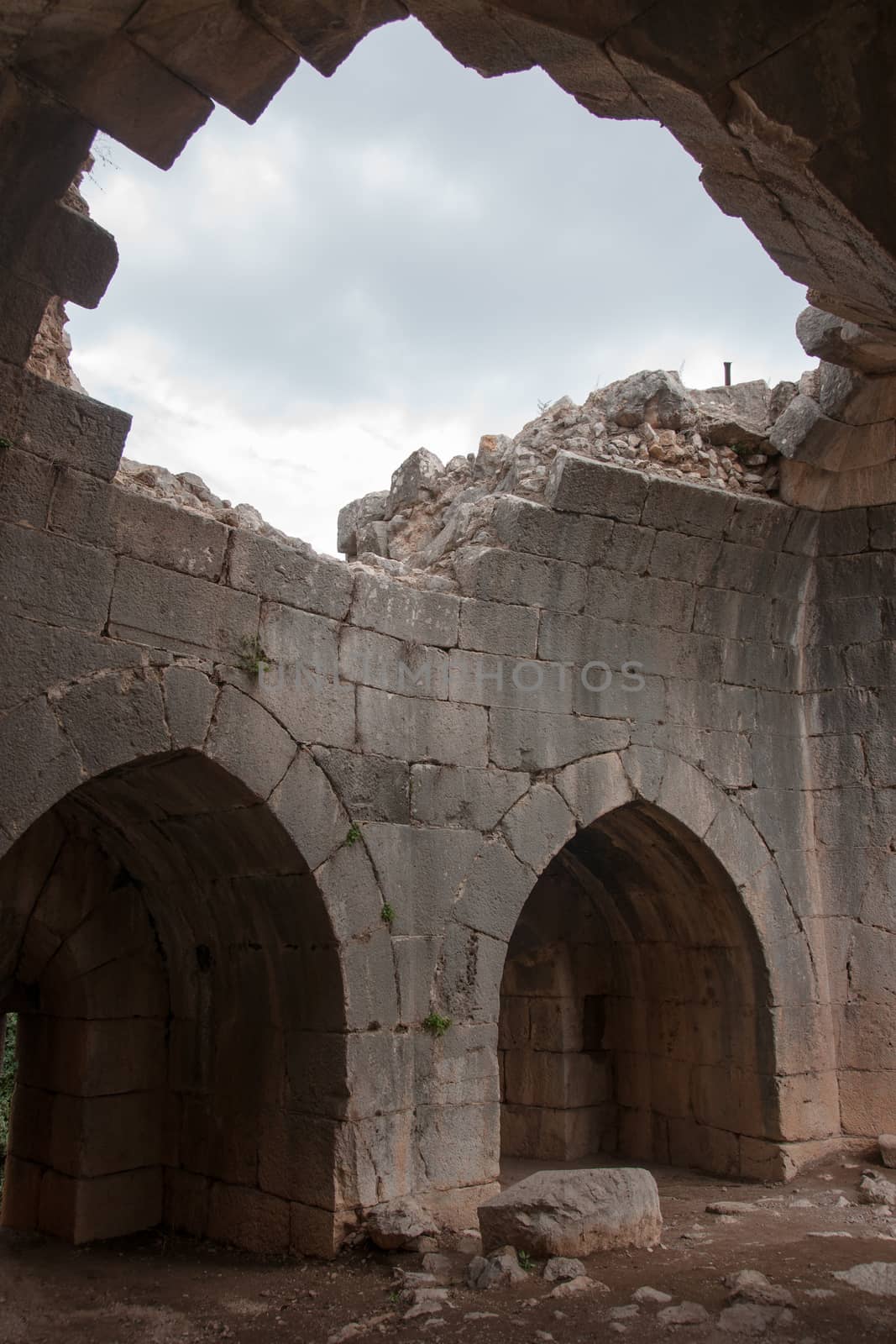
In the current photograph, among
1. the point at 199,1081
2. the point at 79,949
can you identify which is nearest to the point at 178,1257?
the point at 199,1081

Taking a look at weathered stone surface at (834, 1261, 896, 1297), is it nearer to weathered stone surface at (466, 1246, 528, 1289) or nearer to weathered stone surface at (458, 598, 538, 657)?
weathered stone surface at (466, 1246, 528, 1289)

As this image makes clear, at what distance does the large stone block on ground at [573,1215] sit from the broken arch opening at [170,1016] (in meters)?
0.75

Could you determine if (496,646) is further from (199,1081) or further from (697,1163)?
(697,1163)

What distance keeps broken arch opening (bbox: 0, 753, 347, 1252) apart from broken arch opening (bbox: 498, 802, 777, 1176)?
219cm

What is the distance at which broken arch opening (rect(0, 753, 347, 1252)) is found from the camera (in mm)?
5008

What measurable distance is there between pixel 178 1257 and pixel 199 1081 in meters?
0.77

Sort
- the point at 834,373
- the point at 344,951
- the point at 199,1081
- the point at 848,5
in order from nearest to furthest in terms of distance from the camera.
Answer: the point at 848,5
the point at 344,951
the point at 199,1081
the point at 834,373

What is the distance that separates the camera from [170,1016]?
19.1ft

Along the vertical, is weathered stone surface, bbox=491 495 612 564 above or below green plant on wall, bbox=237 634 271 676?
above

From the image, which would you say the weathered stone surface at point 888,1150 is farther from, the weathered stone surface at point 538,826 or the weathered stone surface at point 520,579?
the weathered stone surface at point 520,579

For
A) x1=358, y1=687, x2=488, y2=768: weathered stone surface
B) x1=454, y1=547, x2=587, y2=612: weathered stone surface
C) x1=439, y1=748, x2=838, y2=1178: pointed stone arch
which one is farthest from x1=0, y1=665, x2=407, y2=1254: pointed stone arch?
x1=454, y1=547, x2=587, y2=612: weathered stone surface

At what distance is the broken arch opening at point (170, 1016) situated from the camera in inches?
197

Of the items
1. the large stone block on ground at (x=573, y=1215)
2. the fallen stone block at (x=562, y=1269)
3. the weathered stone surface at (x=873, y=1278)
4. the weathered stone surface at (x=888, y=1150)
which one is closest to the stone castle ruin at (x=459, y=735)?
the weathered stone surface at (x=888, y=1150)

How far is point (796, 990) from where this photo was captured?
661 centimetres
